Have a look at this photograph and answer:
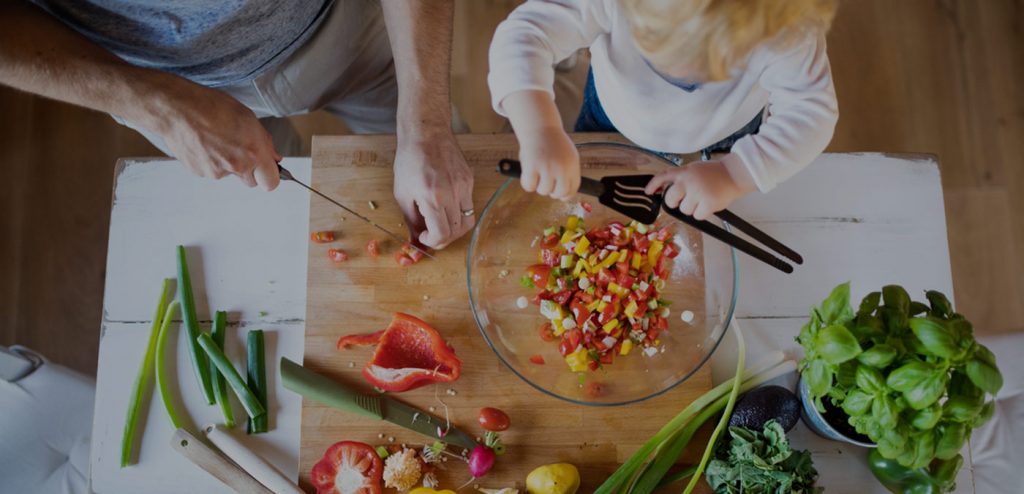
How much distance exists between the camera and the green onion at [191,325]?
4.11 feet

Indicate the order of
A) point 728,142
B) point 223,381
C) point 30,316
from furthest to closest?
point 30,316 → point 728,142 → point 223,381

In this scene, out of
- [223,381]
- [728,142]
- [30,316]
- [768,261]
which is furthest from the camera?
[30,316]

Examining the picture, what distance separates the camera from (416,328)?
4.09 feet

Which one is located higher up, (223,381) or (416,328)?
(416,328)

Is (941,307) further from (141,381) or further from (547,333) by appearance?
(141,381)

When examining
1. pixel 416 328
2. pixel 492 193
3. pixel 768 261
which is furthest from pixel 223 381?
pixel 768 261

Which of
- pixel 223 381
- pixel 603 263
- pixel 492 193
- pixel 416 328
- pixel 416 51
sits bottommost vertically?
pixel 223 381

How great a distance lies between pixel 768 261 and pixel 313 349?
2.73 feet

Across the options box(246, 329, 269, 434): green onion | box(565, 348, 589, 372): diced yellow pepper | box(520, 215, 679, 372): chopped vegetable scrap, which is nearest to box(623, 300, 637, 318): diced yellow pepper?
box(520, 215, 679, 372): chopped vegetable scrap

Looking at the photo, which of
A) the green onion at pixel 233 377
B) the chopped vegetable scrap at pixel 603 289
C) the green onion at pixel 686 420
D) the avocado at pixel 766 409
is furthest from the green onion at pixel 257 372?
the avocado at pixel 766 409

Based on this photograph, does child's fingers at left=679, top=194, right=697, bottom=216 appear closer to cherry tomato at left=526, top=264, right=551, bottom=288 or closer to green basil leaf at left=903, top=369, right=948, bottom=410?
cherry tomato at left=526, top=264, right=551, bottom=288

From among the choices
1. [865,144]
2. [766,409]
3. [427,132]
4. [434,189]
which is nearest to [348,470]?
[434,189]

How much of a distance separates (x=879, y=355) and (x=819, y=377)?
94mm

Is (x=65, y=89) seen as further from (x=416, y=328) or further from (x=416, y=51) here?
(x=416, y=328)
